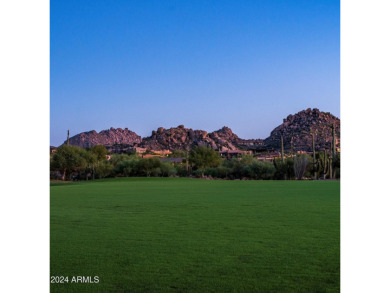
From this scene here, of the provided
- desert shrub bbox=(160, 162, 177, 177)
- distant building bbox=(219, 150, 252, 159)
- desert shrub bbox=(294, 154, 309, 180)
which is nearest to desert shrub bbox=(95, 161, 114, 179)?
desert shrub bbox=(160, 162, 177, 177)

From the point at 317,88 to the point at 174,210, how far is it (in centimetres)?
543

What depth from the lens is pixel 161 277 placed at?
595 cm

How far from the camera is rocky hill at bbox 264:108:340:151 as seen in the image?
122 ft

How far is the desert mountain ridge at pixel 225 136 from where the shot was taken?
37659 millimetres

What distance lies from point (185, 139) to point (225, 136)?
3216 millimetres

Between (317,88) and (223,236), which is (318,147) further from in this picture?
(223,236)

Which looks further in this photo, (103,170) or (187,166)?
(103,170)

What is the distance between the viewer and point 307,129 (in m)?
40.2

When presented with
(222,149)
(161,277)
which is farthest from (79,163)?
(161,277)

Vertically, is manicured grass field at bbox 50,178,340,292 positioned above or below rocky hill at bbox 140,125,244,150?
below
